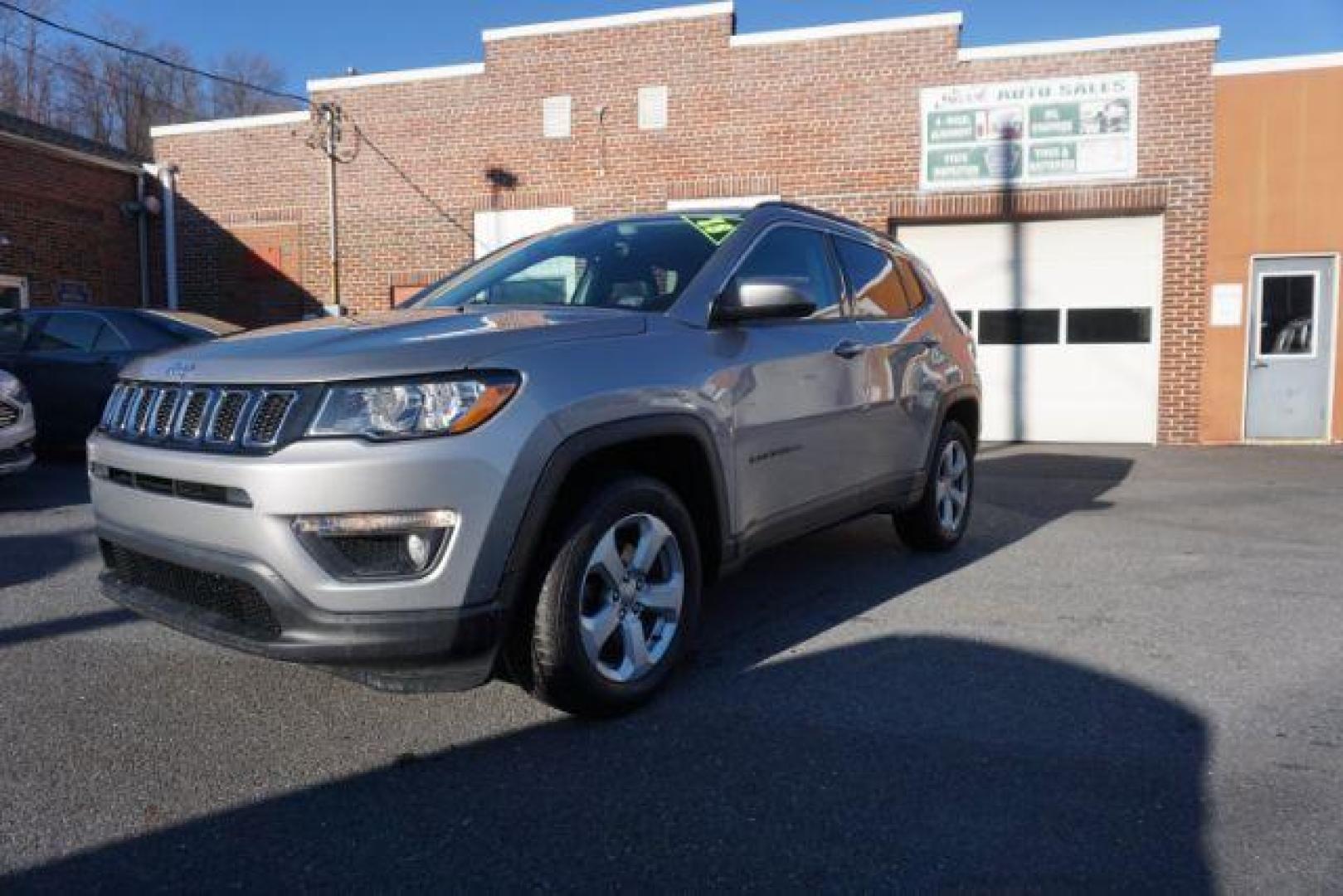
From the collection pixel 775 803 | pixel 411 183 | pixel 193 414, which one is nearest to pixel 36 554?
pixel 193 414

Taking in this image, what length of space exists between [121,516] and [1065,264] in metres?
11.8

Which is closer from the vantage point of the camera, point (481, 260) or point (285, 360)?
point (285, 360)

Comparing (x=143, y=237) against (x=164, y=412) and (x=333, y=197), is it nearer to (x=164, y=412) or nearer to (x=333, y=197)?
(x=333, y=197)

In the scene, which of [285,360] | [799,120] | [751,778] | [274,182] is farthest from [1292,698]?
[274,182]

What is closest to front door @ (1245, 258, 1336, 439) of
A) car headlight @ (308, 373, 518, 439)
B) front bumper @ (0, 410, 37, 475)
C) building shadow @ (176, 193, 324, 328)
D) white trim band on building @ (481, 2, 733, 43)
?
white trim band on building @ (481, 2, 733, 43)

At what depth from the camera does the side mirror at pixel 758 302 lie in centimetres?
339

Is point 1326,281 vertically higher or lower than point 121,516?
higher

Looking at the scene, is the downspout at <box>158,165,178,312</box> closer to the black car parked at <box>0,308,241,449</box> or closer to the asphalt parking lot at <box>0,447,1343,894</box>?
the black car parked at <box>0,308,241,449</box>

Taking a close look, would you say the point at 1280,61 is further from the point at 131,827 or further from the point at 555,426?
the point at 131,827

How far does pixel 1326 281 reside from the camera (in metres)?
11.7

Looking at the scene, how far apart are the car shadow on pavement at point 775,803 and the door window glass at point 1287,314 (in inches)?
406

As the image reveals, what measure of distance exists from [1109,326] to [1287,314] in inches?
80.1

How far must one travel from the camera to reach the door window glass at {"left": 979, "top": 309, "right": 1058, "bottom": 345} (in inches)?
491

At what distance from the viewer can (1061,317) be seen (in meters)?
12.4
